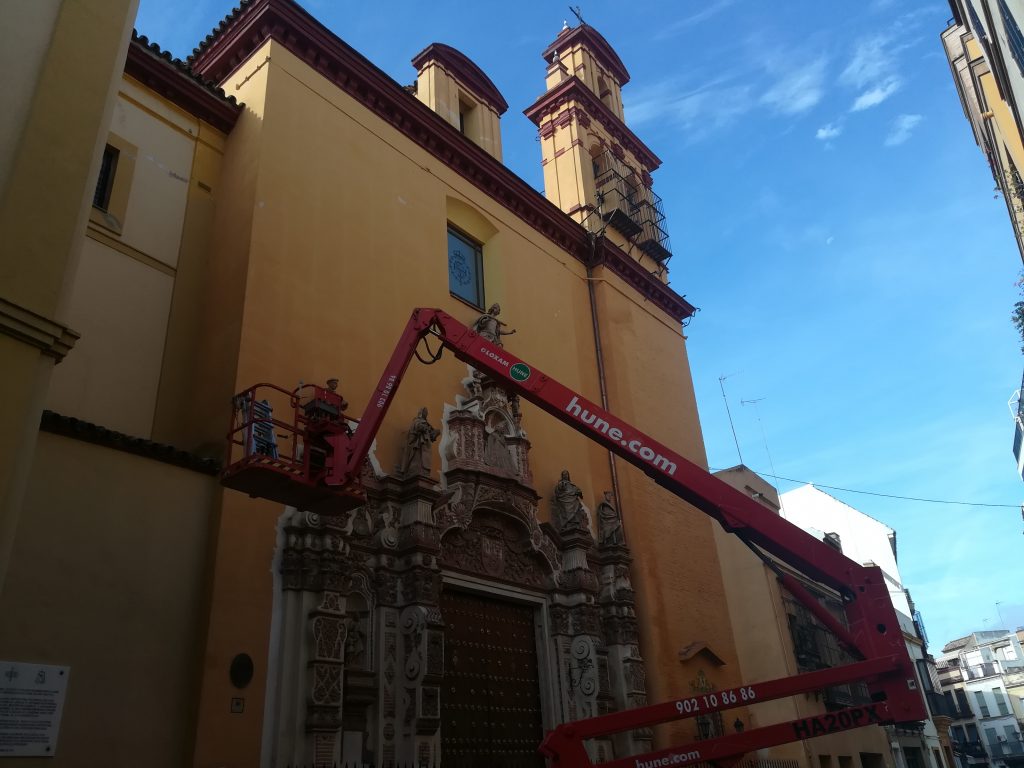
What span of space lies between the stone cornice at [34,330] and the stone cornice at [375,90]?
24.2ft

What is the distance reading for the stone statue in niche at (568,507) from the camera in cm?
1265

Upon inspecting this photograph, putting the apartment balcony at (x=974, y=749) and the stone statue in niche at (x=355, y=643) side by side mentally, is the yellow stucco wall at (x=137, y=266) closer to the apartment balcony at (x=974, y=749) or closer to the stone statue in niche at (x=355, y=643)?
the stone statue in niche at (x=355, y=643)

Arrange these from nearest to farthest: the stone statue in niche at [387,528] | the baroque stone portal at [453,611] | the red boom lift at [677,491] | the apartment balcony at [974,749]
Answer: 1. the red boom lift at [677,491]
2. the baroque stone portal at [453,611]
3. the stone statue in niche at [387,528]
4. the apartment balcony at [974,749]

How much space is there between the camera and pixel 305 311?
1014cm

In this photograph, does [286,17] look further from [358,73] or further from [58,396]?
[58,396]

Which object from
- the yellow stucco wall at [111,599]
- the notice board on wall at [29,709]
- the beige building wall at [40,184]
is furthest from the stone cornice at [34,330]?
the notice board on wall at [29,709]

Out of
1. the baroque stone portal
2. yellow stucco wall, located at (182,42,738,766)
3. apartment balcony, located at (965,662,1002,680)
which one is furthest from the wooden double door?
apartment balcony, located at (965,662,1002,680)

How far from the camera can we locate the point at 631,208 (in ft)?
62.7

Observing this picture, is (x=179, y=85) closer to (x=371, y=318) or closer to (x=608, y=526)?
(x=371, y=318)

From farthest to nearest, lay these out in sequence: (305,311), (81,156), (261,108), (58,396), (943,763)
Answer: (943,763) → (261,108) → (305,311) → (58,396) → (81,156)

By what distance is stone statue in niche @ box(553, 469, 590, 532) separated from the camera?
12.6 meters

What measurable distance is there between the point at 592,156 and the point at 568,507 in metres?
9.90

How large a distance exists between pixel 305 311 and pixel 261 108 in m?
2.96

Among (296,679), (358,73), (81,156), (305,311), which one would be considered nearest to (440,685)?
(296,679)
